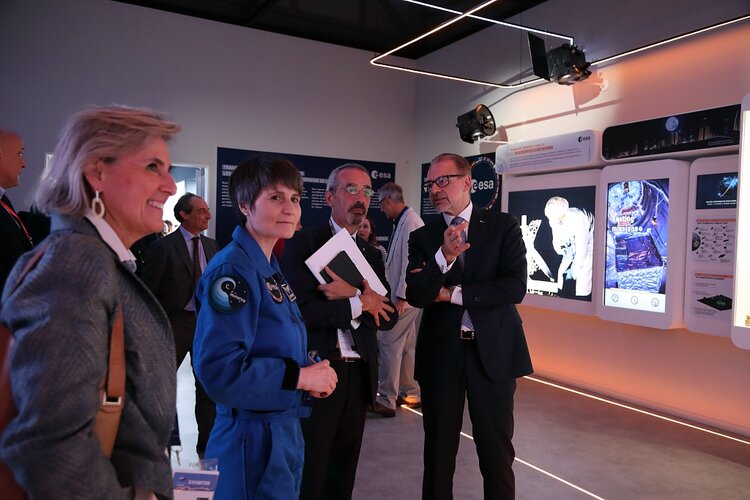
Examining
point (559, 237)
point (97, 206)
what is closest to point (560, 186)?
point (559, 237)

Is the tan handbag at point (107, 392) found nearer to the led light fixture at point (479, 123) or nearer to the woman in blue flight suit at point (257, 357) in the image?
the woman in blue flight suit at point (257, 357)

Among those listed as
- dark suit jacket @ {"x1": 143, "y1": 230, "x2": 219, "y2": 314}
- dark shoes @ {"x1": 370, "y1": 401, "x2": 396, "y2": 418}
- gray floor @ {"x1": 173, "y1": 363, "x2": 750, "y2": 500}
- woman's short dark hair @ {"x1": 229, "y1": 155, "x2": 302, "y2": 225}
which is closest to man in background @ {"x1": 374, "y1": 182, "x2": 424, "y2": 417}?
dark shoes @ {"x1": 370, "y1": 401, "x2": 396, "y2": 418}

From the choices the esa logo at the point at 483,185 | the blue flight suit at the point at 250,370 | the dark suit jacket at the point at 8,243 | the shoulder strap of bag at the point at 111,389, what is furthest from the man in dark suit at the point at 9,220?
the esa logo at the point at 483,185

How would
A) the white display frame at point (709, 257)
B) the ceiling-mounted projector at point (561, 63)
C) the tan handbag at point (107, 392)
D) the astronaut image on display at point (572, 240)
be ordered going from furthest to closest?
the astronaut image on display at point (572, 240) < the ceiling-mounted projector at point (561, 63) < the white display frame at point (709, 257) < the tan handbag at point (107, 392)

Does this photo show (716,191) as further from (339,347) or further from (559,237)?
(339,347)

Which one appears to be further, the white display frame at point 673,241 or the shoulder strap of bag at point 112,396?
the white display frame at point 673,241

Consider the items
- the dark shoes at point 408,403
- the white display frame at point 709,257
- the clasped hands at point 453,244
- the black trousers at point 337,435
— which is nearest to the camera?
the black trousers at point 337,435

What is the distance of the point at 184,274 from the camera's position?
381cm

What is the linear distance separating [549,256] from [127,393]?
18.8 feet

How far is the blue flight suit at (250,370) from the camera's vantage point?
1.63 meters

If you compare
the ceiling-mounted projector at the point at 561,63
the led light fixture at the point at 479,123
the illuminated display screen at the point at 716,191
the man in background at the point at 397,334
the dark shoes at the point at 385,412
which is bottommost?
the dark shoes at the point at 385,412

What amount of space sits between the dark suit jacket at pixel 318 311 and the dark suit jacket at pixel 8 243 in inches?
55.8

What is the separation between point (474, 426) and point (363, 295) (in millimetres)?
843

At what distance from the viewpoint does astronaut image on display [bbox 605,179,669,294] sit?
5.05 metres
